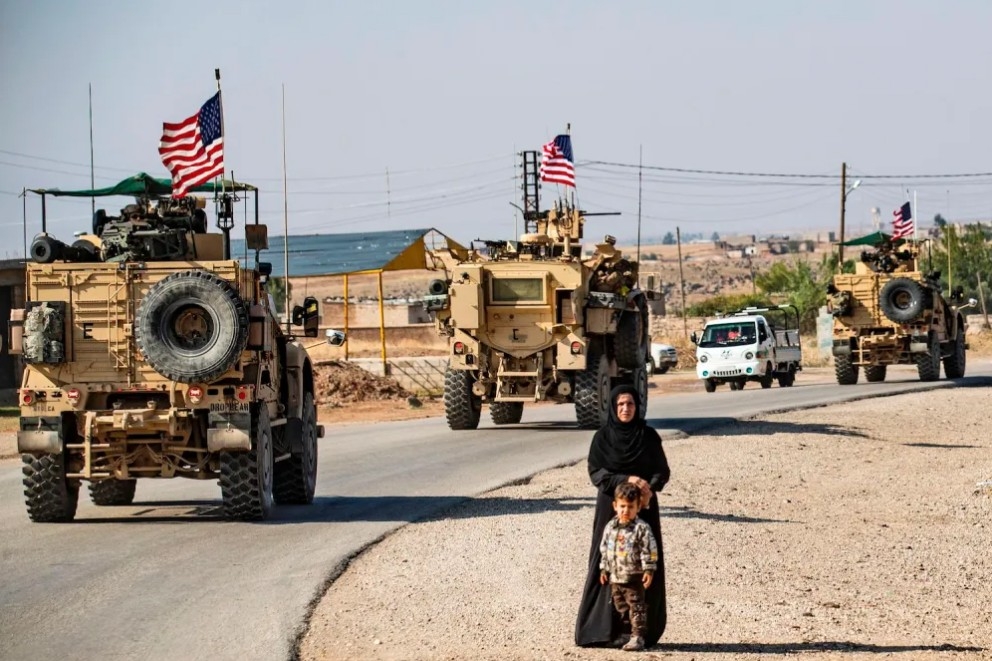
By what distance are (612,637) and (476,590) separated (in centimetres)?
247

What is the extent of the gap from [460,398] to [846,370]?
54.8 ft

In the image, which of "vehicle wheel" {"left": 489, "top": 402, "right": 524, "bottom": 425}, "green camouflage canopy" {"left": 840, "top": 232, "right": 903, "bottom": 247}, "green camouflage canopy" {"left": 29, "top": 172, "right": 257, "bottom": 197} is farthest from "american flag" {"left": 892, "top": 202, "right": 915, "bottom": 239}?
"green camouflage canopy" {"left": 29, "top": 172, "right": 257, "bottom": 197}

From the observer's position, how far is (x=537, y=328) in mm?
26688

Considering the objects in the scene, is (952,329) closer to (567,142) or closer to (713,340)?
(713,340)

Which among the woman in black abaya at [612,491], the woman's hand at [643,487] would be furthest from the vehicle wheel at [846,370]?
the woman's hand at [643,487]

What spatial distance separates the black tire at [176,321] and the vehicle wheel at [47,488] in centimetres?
139

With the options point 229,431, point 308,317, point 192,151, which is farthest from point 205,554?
point 192,151

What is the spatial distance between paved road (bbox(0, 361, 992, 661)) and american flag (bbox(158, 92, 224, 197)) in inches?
141

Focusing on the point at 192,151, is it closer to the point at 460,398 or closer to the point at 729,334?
the point at 460,398

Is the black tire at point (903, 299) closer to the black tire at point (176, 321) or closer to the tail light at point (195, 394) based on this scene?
the black tire at point (176, 321)

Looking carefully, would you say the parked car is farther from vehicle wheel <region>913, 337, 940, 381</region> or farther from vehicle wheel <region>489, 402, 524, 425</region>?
vehicle wheel <region>489, 402, 524, 425</region>

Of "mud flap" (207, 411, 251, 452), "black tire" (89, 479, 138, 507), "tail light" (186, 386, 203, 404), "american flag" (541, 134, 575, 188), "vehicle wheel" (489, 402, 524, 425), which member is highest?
"american flag" (541, 134, 575, 188)

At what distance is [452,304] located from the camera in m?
27.0

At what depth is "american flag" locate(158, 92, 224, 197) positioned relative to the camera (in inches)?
714
